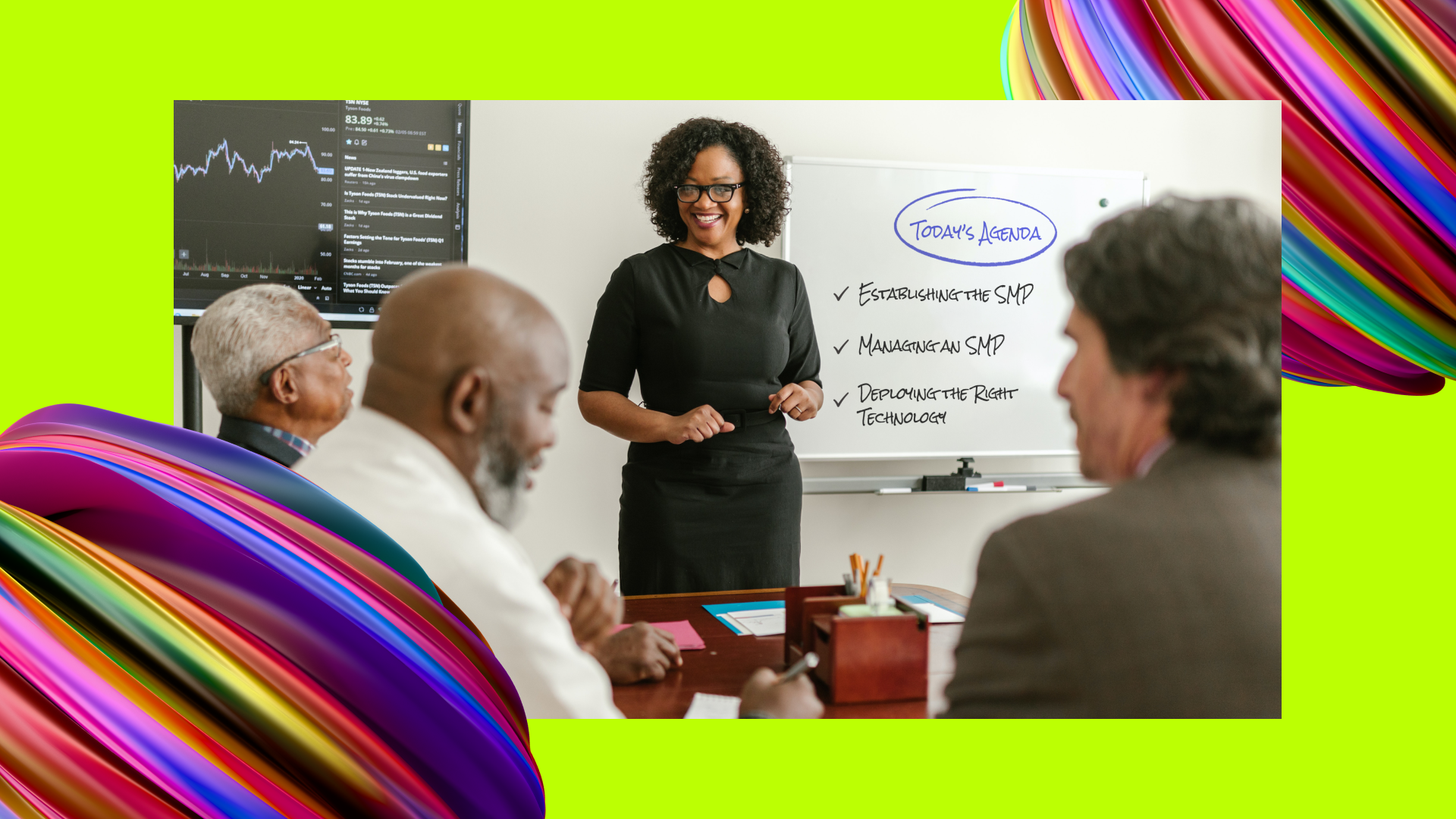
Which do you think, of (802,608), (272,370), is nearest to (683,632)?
(802,608)

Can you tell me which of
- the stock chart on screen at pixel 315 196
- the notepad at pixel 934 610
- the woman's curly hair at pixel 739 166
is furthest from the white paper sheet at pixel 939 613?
the stock chart on screen at pixel 315 196

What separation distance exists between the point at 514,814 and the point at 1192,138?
6.53 ft

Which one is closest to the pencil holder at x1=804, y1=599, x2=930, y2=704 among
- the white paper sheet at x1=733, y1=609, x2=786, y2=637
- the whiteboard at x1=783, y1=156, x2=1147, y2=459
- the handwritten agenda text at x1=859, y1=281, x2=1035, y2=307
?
the white paper sheet at x1=733, y1=609, x2=786, y2=637

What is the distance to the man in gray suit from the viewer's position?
1.99m

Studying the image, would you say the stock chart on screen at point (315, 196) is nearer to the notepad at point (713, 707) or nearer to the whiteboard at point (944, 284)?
the whiteboard at point (944, 284)

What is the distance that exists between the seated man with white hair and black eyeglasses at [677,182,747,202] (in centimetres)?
83

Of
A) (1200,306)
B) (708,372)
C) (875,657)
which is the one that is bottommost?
(875,657)

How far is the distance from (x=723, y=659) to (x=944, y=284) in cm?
99

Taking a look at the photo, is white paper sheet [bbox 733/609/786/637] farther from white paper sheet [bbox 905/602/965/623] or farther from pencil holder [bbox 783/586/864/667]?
white paper sheet [bbox 905/602/965/623]

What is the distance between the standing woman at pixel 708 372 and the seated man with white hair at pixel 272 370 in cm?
55

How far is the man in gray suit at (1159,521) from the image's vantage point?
1.99 meters

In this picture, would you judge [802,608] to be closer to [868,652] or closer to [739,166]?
[868,652]

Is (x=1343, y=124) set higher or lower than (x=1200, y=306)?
higher

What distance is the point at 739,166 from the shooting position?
85.0 inches
